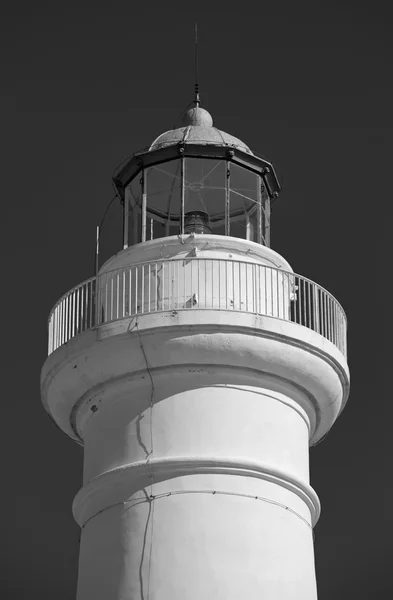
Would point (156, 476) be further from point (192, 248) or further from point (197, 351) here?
point (192, 248)

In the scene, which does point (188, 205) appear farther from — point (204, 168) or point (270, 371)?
point (270, 371)

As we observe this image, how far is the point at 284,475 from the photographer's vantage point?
25.8 m

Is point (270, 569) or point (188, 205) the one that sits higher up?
point (188, 205)

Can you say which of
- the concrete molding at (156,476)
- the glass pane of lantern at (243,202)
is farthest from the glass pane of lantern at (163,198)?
the concrete molding at (156,476)

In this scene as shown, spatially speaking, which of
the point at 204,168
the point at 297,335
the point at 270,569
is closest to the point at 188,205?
the point at 204,168

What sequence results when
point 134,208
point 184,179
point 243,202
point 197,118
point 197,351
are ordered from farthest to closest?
point 243,202 → point 197,118 → point 134,208 → point 184,179 → point 197,351

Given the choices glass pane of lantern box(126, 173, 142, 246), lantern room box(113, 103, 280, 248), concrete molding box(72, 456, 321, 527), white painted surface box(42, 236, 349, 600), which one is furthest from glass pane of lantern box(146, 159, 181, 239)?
concrete molding box(72, 456, 321, 527)

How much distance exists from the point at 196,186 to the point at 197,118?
1.12 metres

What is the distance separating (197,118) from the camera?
29.1 metres

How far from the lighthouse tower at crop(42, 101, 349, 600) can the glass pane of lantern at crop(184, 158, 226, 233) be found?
943 millimetres

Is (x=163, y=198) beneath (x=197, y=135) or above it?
beneath

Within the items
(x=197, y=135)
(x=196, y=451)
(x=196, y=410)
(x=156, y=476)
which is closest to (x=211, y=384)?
(x=196, y=410)

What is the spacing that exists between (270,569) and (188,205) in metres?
6.38

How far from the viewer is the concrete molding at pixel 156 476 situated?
25484 mm
